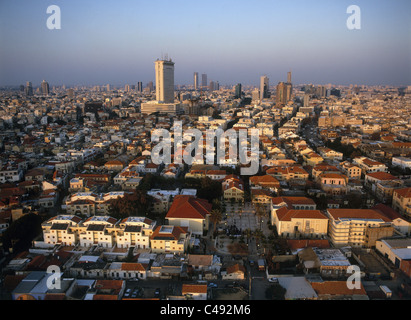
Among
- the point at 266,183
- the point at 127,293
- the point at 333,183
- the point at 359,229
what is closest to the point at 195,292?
the point at 127,293

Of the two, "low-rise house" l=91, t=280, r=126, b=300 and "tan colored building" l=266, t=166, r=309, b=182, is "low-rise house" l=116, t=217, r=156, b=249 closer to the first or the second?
"low-rise house" l=91, t=280, r=126, b=300

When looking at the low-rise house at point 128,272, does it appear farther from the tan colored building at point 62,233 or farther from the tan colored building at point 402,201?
the tan colored building at point 402,201

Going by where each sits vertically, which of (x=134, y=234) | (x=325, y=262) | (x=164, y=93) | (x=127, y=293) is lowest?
(x=127, y=293)

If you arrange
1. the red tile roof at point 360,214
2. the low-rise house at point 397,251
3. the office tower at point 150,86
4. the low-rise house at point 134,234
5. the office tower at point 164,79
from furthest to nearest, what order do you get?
the office tower at point 150,86 → the office tower at point 164,79 → the red tile roof at point 360,214 → the low-rise house at point 134,234 → the low-rise house at point 397,251

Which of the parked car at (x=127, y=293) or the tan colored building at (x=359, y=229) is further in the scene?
the tan colored building at (x=359, y=229)

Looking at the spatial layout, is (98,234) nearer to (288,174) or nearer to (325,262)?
(325,262)

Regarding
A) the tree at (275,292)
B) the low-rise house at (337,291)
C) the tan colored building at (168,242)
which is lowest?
the tree at (275,292)

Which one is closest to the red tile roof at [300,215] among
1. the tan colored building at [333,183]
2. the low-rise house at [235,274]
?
the low-rise house at [235,274]

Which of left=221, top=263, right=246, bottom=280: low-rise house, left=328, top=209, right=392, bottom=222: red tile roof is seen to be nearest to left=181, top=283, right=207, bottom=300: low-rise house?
left=221, top=263, right=246, bottom=280: low-rise house
